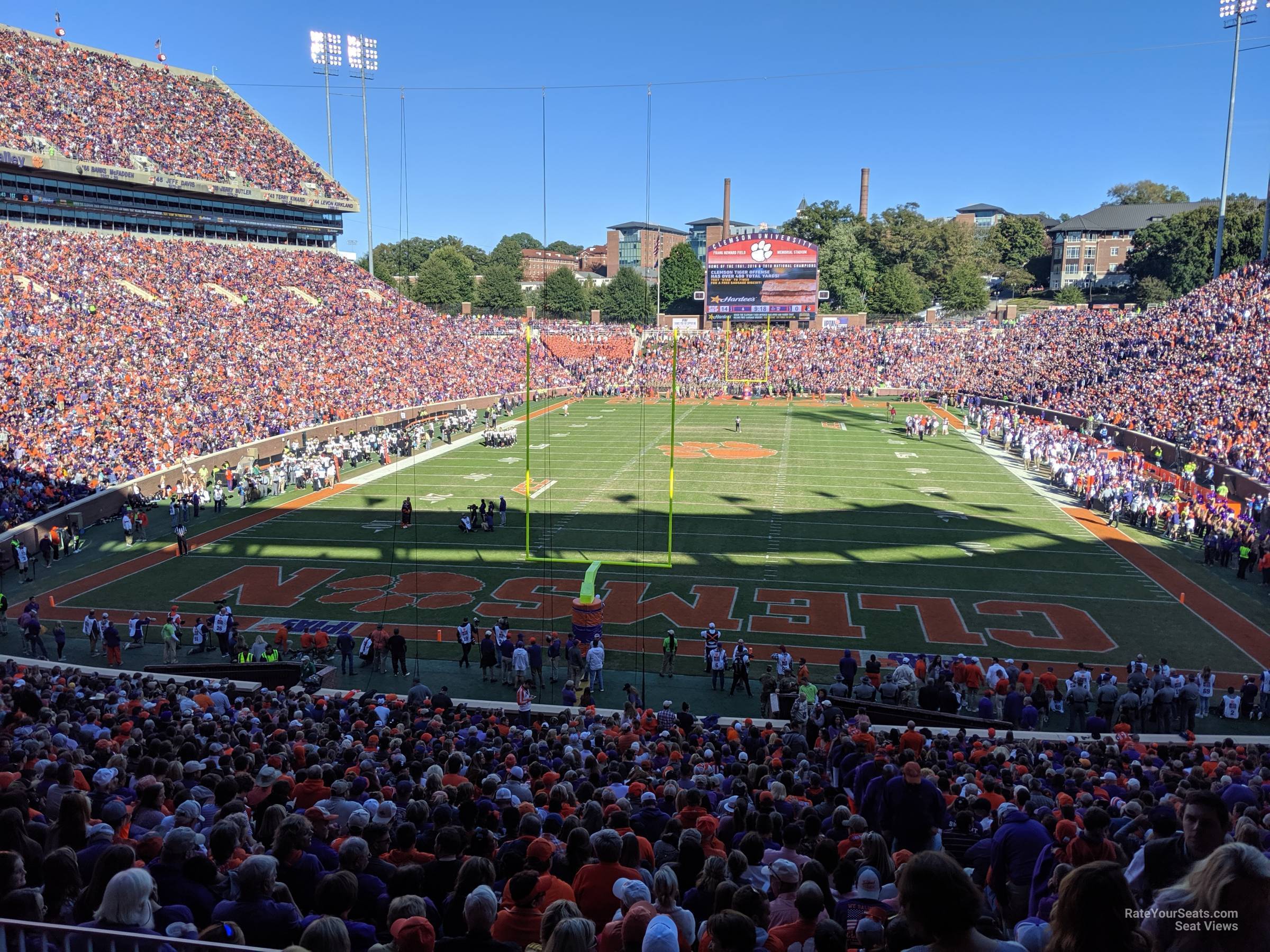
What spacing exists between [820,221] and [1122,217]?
32679mm

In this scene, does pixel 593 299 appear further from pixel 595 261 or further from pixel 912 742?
pixel 912 742

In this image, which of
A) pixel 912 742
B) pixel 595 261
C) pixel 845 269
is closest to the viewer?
pixel 912 742

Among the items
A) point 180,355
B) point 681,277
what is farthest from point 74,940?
point 681,277

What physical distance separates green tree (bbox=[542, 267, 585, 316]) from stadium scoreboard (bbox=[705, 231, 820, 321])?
31.4 metres

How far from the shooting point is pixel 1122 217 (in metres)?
97.2

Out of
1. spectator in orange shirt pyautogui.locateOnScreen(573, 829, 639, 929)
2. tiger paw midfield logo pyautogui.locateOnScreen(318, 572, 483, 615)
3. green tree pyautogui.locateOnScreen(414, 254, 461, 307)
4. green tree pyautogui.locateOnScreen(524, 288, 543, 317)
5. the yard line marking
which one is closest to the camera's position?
spectator in orange shirt pyautogui.locateOnScreen(573, 829, 639, 929)

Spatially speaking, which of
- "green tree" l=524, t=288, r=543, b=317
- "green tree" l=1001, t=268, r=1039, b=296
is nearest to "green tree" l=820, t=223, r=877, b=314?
"green tree" l=1001, t=268, r=1039, b=296

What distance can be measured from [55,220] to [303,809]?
1894 inches

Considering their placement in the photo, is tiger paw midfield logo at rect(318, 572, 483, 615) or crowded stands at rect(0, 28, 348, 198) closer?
tiger paw midfield logo at rect(318, 572, 483, 615)

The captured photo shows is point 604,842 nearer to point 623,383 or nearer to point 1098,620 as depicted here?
point 1098,620

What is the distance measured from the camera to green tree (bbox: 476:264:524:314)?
8844 centimetres

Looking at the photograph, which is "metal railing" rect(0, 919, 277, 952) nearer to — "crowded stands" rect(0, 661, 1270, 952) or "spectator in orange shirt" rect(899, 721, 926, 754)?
"crowded stands" rect(0, 661, 1270, 952)

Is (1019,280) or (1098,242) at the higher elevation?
(1098,242)

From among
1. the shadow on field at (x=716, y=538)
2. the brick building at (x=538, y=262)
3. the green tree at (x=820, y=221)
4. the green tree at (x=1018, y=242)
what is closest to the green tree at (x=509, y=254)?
the brick building at (x=538, y=262)
